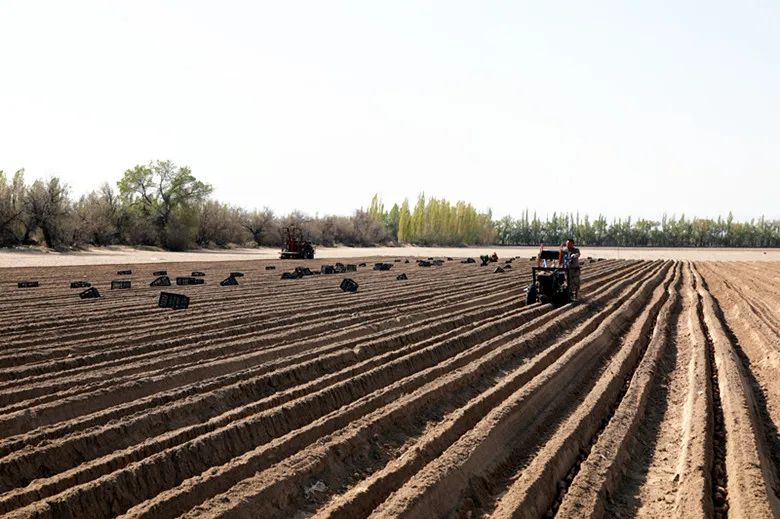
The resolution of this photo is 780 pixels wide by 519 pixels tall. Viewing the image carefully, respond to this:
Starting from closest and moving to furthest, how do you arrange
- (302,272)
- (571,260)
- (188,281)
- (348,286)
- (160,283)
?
(571,260)
(348,286)
(160,283)
(188,281)
(302,272)

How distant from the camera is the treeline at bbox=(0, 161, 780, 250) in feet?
149

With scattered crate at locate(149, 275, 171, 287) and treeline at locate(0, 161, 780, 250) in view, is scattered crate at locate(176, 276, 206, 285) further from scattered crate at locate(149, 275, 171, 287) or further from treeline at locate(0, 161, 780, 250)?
treeline at locate(0, 161, 780, 250)

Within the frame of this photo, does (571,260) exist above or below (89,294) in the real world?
above

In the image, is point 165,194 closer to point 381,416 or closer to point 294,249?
point 294,249

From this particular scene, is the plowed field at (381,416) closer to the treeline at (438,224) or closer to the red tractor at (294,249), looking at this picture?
the red tractor at (294,249)

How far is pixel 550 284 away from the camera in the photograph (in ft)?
56.0

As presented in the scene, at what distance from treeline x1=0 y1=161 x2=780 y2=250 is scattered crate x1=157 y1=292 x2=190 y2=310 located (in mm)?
32956

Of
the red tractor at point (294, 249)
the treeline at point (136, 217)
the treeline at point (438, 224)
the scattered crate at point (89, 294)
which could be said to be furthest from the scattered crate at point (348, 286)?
the treeline at point (438, 224)

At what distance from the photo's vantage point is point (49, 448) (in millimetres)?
5887

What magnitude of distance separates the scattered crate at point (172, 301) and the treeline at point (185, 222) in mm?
32956

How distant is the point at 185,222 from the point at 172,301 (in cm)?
4529

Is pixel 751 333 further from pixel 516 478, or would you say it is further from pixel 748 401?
pixel 516 478

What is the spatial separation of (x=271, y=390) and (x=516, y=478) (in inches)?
138

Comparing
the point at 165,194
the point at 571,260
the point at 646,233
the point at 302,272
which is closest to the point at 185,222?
the point at 165,194
